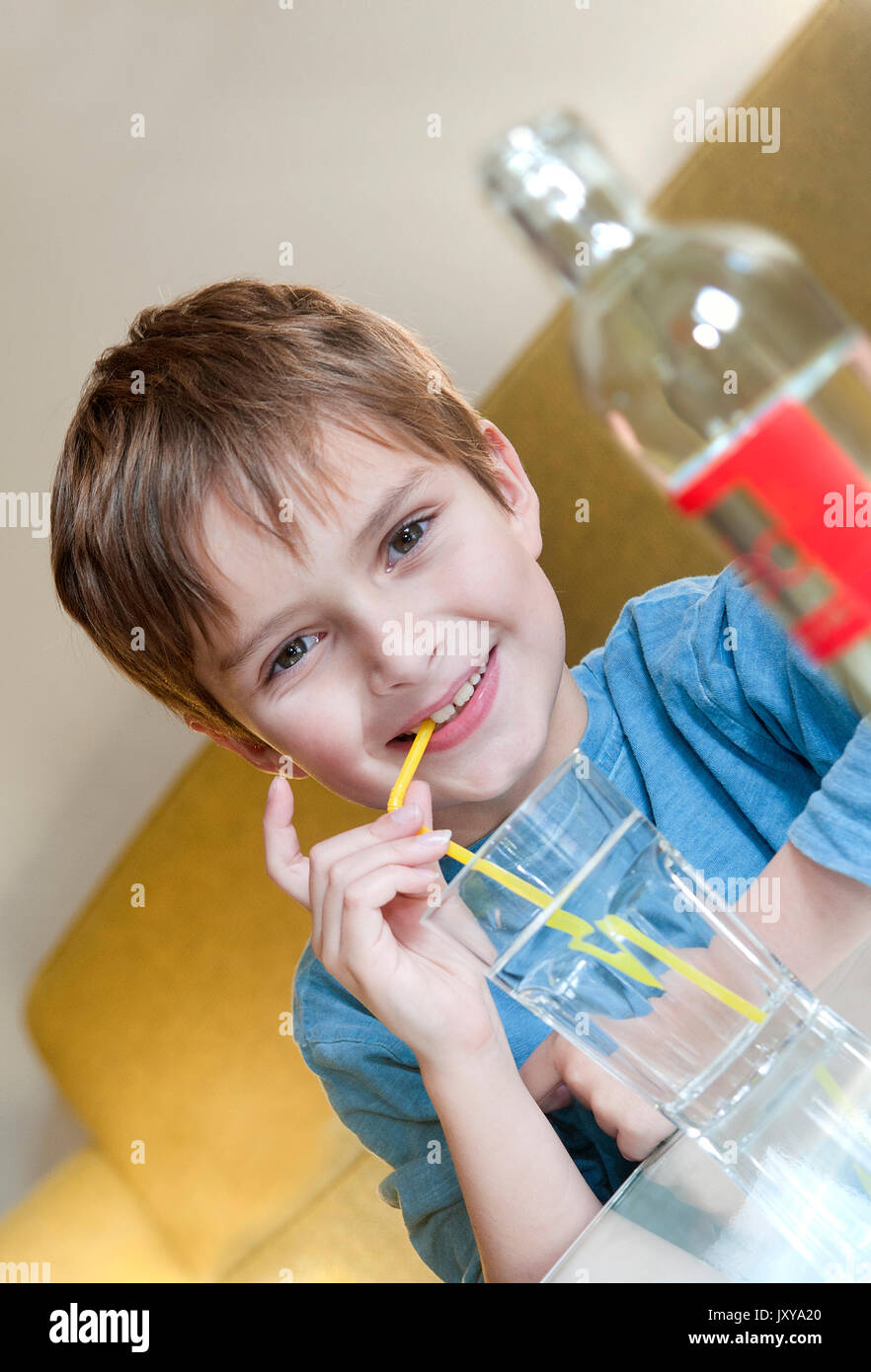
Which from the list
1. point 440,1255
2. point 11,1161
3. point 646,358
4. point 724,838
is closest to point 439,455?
point 724,838

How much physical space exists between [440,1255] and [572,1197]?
28cm

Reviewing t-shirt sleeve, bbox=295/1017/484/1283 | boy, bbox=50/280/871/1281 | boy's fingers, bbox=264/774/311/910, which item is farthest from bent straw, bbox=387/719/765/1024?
t-shirt sleeve, bbox=295/1017/484/1283

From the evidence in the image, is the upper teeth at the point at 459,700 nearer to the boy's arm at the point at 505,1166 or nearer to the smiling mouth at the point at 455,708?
the smiling mouth at the point at 455,708

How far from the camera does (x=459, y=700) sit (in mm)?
711

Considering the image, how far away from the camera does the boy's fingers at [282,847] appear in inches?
26.0

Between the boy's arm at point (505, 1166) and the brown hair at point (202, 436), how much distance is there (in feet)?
0.90

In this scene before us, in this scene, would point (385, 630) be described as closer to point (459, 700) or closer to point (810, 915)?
point (459, 700)

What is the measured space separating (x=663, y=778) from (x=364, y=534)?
0.31 metres

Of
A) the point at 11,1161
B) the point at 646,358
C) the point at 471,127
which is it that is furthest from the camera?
the point at 11,1161

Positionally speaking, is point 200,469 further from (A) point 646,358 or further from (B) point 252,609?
(A) point 646,358

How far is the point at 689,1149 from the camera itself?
19.7 inches

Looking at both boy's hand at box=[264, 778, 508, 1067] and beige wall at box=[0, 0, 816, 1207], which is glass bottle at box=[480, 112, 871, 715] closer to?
boy's hand at box=[264, 778, 508, 1067]
